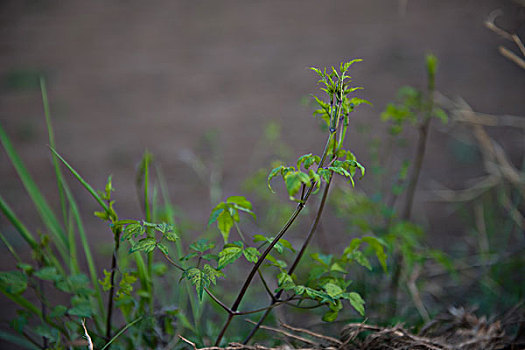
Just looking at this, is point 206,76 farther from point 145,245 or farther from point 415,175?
point 145,245

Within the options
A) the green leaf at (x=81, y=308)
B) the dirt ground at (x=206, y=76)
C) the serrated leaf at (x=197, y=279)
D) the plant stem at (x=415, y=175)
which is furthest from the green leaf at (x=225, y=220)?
the dirt ground at (x=206, y=76)

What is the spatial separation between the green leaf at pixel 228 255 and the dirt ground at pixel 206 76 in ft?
4.71

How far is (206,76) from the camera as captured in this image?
3160 mm

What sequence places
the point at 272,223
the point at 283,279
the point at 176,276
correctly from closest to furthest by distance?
the point at 283,279, the point at 176,276, the point at 272,223

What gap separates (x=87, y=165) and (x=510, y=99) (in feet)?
7.67

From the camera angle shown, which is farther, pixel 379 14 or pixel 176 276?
pixel 379 14

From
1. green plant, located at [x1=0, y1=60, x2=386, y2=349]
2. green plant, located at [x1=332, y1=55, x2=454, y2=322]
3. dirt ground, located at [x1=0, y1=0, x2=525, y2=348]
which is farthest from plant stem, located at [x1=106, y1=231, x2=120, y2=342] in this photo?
dirt ground, located at [x1=0, y1=0, x2=525, y2=348]

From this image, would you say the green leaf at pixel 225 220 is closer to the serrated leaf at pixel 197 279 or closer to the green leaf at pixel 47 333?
the serrated leaf at pixel 197 279

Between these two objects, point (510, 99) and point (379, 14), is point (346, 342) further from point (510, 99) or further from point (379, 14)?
point (379, 14)

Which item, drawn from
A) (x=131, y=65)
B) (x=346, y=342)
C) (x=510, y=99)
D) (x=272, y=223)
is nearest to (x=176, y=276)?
(x=272, y=223)

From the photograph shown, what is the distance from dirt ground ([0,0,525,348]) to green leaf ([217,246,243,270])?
4.71 feet

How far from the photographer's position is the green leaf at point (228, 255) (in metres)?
0.68

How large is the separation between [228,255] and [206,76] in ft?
8.59

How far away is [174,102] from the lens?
2957 millimetres
